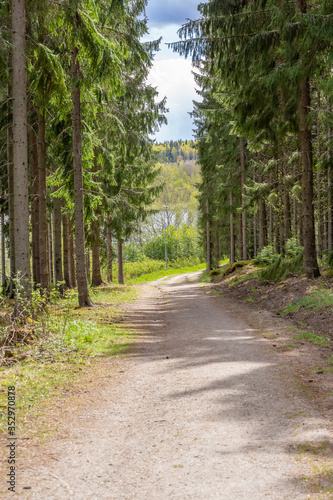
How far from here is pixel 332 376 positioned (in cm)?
557

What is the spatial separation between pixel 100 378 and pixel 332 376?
3.42 meters

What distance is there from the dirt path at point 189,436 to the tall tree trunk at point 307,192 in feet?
21.8

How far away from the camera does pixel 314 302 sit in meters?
10.4

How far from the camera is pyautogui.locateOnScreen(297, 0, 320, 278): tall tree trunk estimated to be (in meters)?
12.9

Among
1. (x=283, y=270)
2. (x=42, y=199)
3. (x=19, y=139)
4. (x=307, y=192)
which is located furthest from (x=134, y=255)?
(x=19, y=139)

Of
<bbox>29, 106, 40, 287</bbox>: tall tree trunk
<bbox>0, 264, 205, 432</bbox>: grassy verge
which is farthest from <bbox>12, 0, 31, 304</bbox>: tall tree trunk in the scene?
<bbox>29, 106, 40, 287</bbox>: tall tree trunk

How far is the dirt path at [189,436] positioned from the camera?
302cm

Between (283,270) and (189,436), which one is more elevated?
(283,270)

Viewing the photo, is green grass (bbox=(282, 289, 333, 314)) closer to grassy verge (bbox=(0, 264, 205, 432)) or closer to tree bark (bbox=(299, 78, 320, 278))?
tree bark (bbox=(299, 78, 320, 278))

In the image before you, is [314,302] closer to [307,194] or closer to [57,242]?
[307,194]

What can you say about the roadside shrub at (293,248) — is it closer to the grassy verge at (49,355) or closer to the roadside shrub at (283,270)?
the roadside shrub at (283,270)

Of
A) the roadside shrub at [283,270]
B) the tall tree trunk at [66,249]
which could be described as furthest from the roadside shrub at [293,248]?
the tall tree trunk at [66,249]

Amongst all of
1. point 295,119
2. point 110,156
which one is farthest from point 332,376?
point 110,156

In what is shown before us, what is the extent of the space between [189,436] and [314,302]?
7.45m
